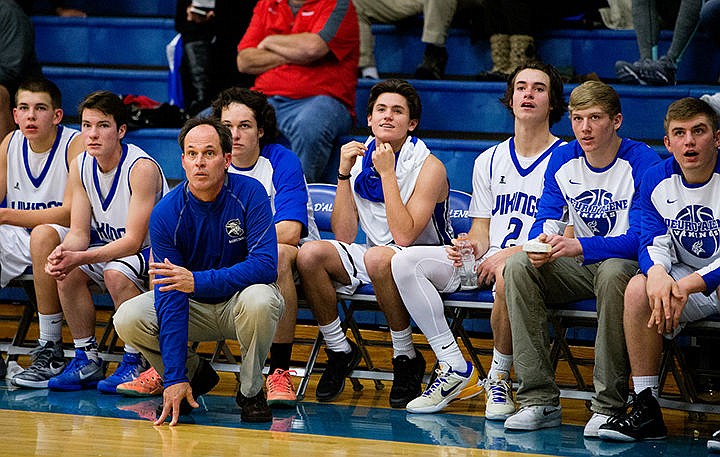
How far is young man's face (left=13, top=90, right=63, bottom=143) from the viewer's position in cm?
514

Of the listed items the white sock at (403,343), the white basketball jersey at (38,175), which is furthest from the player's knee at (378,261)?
the white basketball jersey at (38,175)

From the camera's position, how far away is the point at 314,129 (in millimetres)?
5570

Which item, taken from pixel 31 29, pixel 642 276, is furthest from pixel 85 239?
pixel 642 276

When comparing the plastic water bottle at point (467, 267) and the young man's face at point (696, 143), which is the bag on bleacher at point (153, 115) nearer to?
the plastic water bottle at point (467, 267)

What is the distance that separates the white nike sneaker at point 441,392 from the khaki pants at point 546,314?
1.04 ft

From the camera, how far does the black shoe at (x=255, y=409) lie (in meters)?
4.03

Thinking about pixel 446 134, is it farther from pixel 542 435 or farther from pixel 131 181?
pixel 542 435

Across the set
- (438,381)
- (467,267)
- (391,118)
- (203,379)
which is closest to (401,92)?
(391,118)

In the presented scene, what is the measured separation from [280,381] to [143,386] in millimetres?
576

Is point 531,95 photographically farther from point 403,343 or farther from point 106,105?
point 106,105

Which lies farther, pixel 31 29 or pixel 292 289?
pixel 31 29

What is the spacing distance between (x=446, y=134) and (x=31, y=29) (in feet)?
7.76

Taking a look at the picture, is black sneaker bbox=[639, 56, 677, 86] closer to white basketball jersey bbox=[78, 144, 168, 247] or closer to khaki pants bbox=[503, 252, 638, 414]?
khaki pants bbox=[503, 252, 638, 414]

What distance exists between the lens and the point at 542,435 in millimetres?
3914
